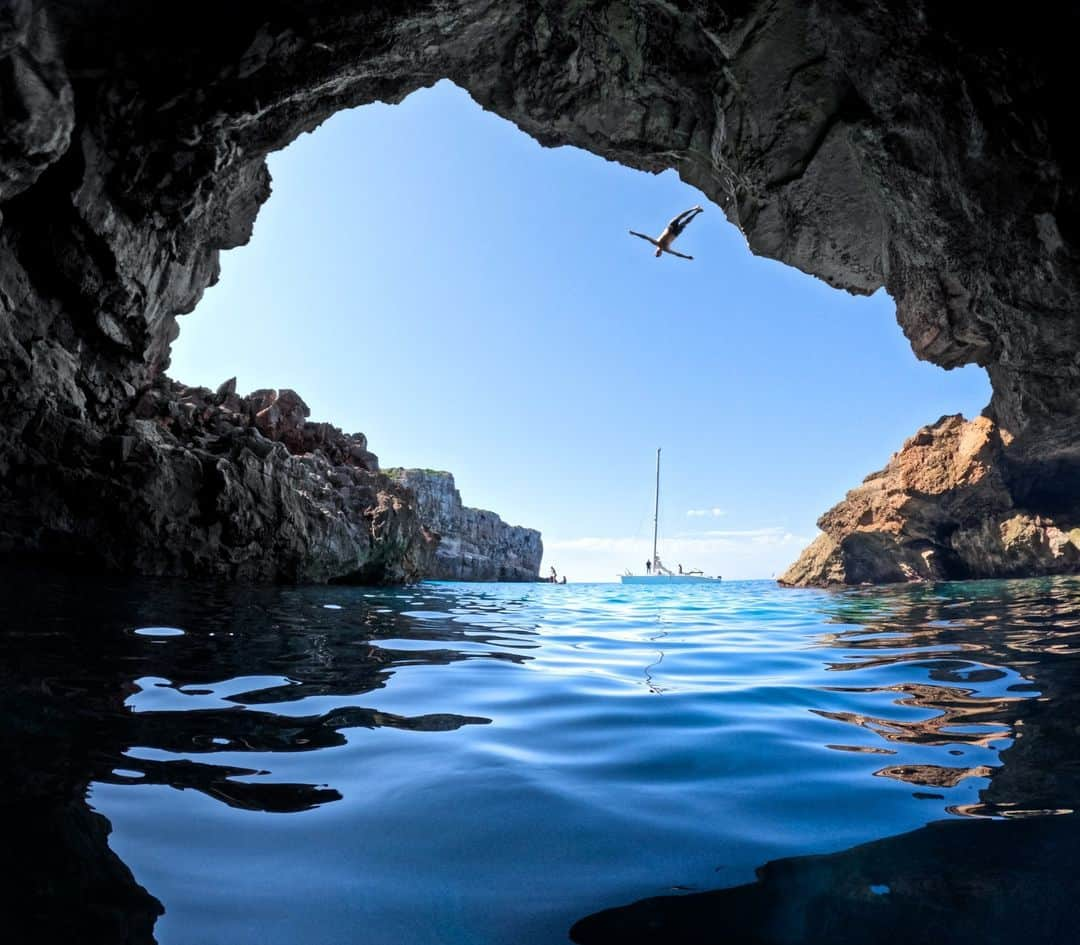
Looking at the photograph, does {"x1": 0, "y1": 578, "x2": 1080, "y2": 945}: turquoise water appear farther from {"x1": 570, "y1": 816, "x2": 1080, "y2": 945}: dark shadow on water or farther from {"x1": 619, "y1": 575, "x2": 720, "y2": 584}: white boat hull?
{"x1": 619, "y1": 575, "x2": 720, "y2": 584}: white boat hull

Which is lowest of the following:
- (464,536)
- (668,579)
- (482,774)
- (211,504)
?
(668,579)

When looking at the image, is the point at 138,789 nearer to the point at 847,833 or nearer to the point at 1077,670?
the point at 847,833

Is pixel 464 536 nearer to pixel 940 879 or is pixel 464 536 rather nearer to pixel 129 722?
pixel 129 722

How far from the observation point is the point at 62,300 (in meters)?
10.7

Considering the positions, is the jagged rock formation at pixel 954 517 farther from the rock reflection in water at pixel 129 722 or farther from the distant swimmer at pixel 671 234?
the rock reflection in water at pixel 129 722

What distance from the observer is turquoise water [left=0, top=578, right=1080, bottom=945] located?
1.24 metres

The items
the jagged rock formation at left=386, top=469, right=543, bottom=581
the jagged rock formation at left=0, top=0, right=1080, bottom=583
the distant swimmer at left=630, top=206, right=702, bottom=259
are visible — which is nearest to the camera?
the jagged rock formation at left=0, top=0, right=1080, bottom=583

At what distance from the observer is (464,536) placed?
180 ft

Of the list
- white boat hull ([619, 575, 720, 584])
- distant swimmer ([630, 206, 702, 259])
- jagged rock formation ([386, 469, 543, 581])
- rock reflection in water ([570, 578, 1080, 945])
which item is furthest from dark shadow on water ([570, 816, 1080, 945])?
white boat hull ([619, 575, 720, 584])

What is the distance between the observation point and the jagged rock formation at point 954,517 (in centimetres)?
2602

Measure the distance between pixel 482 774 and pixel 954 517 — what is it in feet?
111

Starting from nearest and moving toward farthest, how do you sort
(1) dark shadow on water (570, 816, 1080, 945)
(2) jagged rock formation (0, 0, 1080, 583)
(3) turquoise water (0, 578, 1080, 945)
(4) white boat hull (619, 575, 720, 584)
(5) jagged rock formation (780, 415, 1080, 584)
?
(1) dark shadow on water (570, 816, 1080, 945)
(3) turquoise water (0, 578, 1080, 945)
(2) jagged rock formation (0, 0, 1080, 583)
(5) jagged rock formation (780, 415, 1080, 584)
(4) white boat hull (619, 575, 720, 584)

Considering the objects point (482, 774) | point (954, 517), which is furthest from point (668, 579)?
point (482, 774)

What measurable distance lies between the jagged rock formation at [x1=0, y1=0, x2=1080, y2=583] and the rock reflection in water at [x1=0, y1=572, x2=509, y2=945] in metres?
6.71
